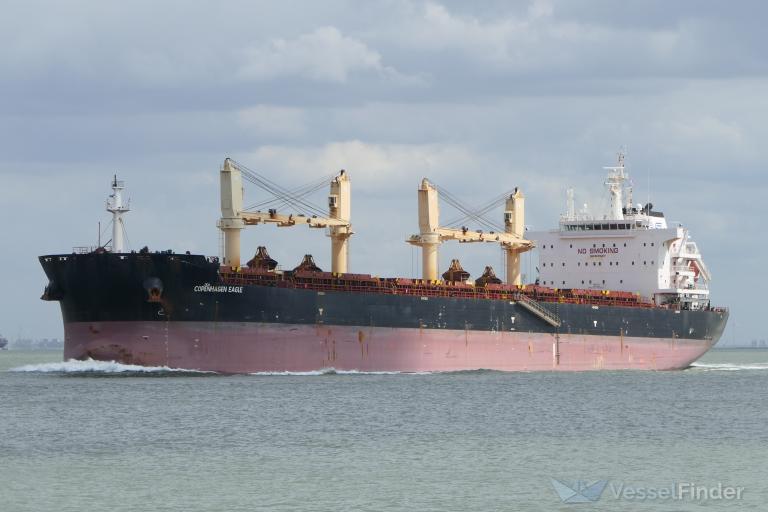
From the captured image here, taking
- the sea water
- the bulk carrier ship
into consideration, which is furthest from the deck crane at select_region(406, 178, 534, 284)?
the sea water

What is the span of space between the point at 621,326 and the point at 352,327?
13795 mm

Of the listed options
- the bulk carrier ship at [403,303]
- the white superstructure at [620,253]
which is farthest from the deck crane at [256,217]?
the white superstructure at [620,253]

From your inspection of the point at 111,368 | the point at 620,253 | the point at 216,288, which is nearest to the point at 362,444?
the point at 216,288

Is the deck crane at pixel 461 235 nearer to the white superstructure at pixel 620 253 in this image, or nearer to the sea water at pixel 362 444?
the white superstructure at pixel 620 253

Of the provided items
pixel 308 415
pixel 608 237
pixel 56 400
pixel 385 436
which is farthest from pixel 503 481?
pixel 608 237

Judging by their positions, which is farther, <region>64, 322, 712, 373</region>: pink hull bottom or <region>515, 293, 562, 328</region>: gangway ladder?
<region>515, 293, 562, 328</region>: gangway ladder

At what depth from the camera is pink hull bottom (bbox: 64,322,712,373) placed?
129 feet

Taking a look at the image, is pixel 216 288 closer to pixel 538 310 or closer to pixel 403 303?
pixel 403 303

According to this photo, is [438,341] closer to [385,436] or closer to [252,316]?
[252,316]

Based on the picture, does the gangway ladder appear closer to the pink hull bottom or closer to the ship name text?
the pink hull bottom

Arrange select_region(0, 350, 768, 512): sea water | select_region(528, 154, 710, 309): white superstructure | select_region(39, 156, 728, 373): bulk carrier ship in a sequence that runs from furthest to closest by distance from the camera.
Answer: select_region(528, 154, 710, 309): white superstructure → select_region(39, 156, 728, 373): bulk carrier ship → select_region(0, 350, 768, 512): sea water

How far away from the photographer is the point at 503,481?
22.2 m

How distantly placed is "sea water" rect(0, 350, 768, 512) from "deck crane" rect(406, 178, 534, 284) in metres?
10.0

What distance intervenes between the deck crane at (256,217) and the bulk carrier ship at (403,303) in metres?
0.05
